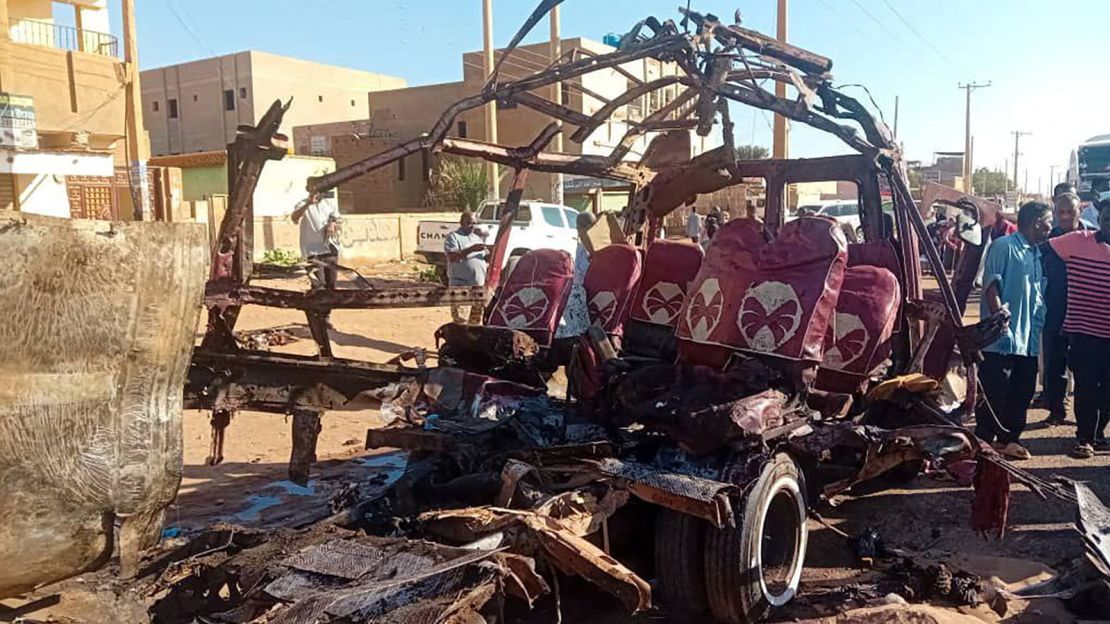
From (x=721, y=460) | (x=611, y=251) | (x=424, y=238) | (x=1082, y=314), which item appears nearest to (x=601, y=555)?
(x=721, y=460)

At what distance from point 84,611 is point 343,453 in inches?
150

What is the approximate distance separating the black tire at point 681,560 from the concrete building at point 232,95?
44488 millimetres

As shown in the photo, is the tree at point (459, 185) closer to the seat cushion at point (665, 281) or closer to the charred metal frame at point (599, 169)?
the charred metal frame at point (599, 169)

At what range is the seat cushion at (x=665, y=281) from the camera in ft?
20.8

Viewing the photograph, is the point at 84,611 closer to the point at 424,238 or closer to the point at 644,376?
the point at 644,376

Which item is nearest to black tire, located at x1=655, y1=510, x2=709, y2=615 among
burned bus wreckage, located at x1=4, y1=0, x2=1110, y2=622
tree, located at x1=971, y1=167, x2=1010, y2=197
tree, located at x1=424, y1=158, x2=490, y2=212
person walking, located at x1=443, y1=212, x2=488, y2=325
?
burned bus wreckage, located at x1=4, y1=0, x2=1110, y2=622

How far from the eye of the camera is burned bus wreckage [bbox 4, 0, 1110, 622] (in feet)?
Answer: 11.0

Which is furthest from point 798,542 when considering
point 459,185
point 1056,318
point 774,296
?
point 459,185

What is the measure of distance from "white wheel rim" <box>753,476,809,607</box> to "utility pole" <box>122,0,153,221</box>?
19.7 m

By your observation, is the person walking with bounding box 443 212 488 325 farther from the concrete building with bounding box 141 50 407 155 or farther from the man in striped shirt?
the concrete building with bounding box 141 50 407 155

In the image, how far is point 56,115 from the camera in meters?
22.9

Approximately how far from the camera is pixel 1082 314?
23.1 feet

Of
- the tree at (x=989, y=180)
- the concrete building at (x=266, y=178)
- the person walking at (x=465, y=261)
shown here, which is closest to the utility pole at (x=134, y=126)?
the concrete building at (x=266, y=178)

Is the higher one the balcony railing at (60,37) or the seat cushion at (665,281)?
the balcony railing at (60,37)
